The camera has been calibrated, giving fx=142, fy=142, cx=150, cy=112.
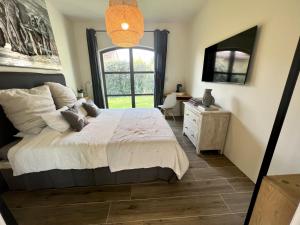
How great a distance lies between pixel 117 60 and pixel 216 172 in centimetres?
371

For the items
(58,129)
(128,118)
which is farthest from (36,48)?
(128,118)

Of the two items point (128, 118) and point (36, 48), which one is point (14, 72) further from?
point (128, 118)

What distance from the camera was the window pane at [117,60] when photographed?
4090 mm

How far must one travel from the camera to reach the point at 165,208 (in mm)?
1452

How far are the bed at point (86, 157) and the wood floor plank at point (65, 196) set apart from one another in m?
0.06

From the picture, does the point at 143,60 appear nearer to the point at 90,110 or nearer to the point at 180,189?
the point at 90,110

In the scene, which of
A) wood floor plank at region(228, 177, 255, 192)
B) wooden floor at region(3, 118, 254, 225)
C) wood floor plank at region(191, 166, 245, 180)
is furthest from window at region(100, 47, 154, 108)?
wood floor plank at region(228, 177, 255, 192)

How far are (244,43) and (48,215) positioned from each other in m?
2.95

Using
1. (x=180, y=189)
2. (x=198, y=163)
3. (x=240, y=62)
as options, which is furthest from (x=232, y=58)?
(x=180, y=189)

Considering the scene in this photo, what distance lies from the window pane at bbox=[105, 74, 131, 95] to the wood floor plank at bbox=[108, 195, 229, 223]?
10.9 feet

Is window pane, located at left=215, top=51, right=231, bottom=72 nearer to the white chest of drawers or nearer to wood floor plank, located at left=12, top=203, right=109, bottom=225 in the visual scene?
the white chest of drawers

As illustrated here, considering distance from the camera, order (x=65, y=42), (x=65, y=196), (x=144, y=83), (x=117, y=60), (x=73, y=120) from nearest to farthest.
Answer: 1. (x=65, y=196)
2. (x=73, y=120)
3. (x=65, y=42)
4. (x=117, y=60)
5. (x=144, y=83)

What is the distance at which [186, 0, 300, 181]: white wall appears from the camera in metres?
1.32

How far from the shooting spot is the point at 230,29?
6.98ft
